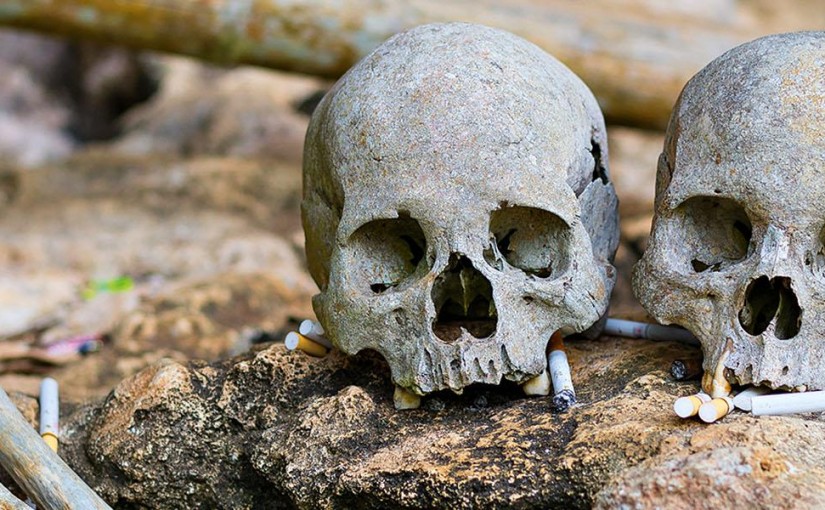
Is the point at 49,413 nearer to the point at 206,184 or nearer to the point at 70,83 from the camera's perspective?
the point at 206,184

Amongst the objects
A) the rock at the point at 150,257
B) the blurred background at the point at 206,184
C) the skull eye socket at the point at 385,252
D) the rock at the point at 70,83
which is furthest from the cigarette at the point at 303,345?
the rock at the point at 70,83

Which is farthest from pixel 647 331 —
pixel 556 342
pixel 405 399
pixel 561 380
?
pixel 405 399

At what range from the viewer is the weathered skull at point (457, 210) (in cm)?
245

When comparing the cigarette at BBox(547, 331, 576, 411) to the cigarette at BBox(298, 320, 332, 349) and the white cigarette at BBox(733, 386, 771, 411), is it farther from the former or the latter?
the cigarette at BBox(298, 320, 332, 349)

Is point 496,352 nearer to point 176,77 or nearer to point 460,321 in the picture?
point 460,321

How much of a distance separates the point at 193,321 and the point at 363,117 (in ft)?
7.53

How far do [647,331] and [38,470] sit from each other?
149 centimetres

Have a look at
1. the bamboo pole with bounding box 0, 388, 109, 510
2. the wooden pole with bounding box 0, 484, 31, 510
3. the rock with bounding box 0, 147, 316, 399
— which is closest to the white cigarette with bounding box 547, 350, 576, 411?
the bamboo pole with bounding box 0, 388, 109, 510

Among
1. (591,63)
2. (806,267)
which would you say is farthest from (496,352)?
(591,63)

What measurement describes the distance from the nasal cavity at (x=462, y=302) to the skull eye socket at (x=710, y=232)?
18.1 inches

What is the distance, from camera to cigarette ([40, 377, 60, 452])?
285 centimetres

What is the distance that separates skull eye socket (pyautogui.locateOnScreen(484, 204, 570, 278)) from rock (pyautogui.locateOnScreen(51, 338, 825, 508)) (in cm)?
29

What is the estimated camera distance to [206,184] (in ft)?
20.5

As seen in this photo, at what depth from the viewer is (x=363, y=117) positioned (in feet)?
8.41
